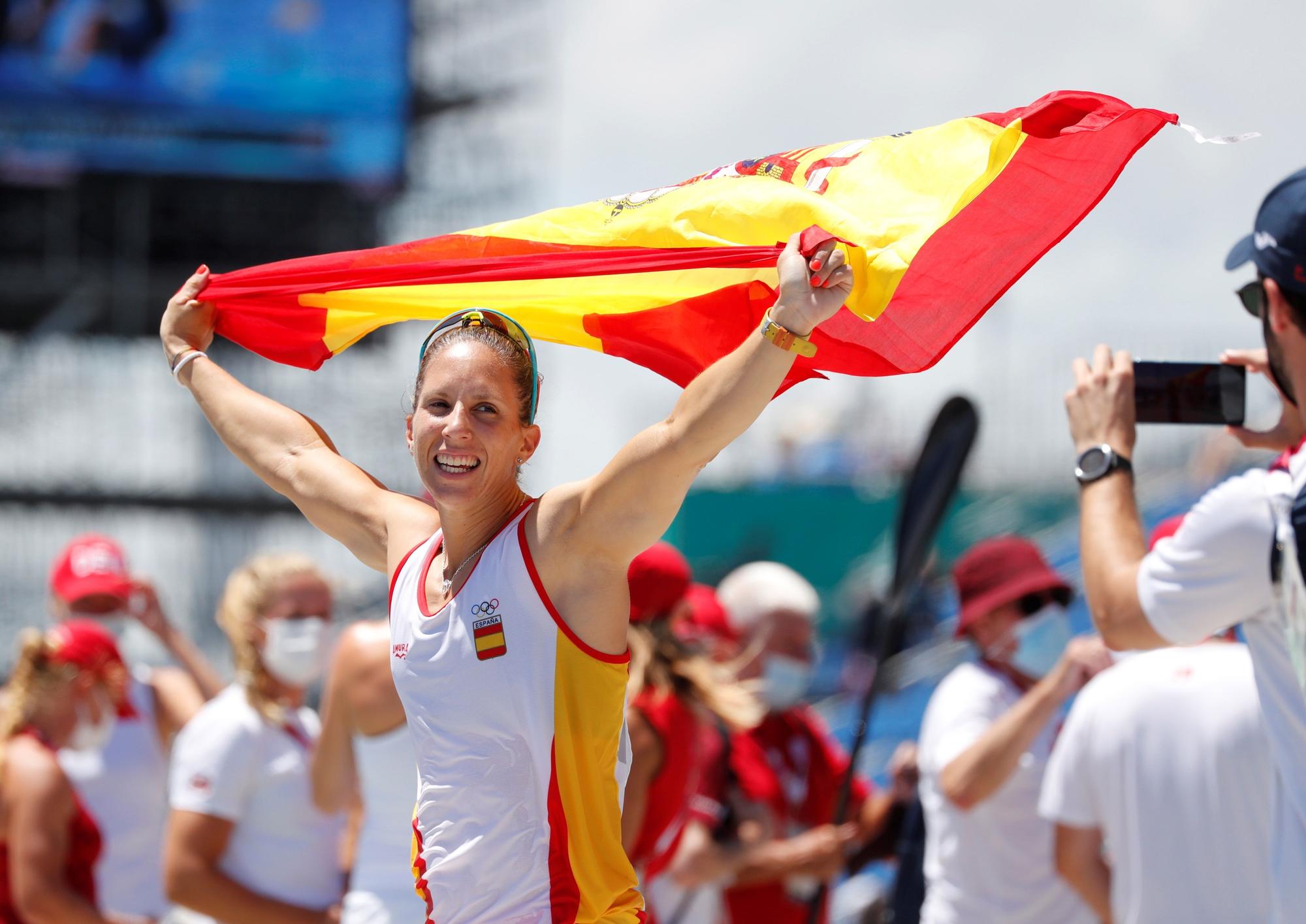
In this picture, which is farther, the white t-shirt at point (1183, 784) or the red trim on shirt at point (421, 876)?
the white t-shirt at point (1183, 784)

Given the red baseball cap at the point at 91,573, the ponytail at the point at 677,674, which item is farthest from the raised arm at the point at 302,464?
the red baseball cap at the point at 91,573

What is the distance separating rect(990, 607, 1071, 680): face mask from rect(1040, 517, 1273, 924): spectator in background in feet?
2.15

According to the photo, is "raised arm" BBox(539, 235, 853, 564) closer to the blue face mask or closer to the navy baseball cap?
the navy baseball cap

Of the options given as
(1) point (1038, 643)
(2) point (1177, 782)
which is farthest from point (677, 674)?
(2) point (1177, 782)

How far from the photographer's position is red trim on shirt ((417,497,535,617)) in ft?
9.66

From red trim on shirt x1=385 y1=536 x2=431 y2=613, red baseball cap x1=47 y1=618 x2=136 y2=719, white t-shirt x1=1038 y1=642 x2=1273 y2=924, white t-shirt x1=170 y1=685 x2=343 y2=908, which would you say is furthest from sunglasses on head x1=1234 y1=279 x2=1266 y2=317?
red baseball cap x1=47 y1=618 x2=136 y2=719

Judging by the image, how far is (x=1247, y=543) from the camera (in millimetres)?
2854

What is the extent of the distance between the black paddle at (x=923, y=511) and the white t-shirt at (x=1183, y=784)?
59.5 inches

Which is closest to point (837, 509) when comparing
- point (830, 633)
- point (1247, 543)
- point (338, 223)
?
point (830, 633)

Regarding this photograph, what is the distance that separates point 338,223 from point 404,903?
21333 millimetres

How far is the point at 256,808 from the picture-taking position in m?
4.93

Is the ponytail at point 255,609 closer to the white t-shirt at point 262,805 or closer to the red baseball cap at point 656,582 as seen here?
the white t-shirt at point 262,805

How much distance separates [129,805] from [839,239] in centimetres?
420

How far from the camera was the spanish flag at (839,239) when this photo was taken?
3.15 m
